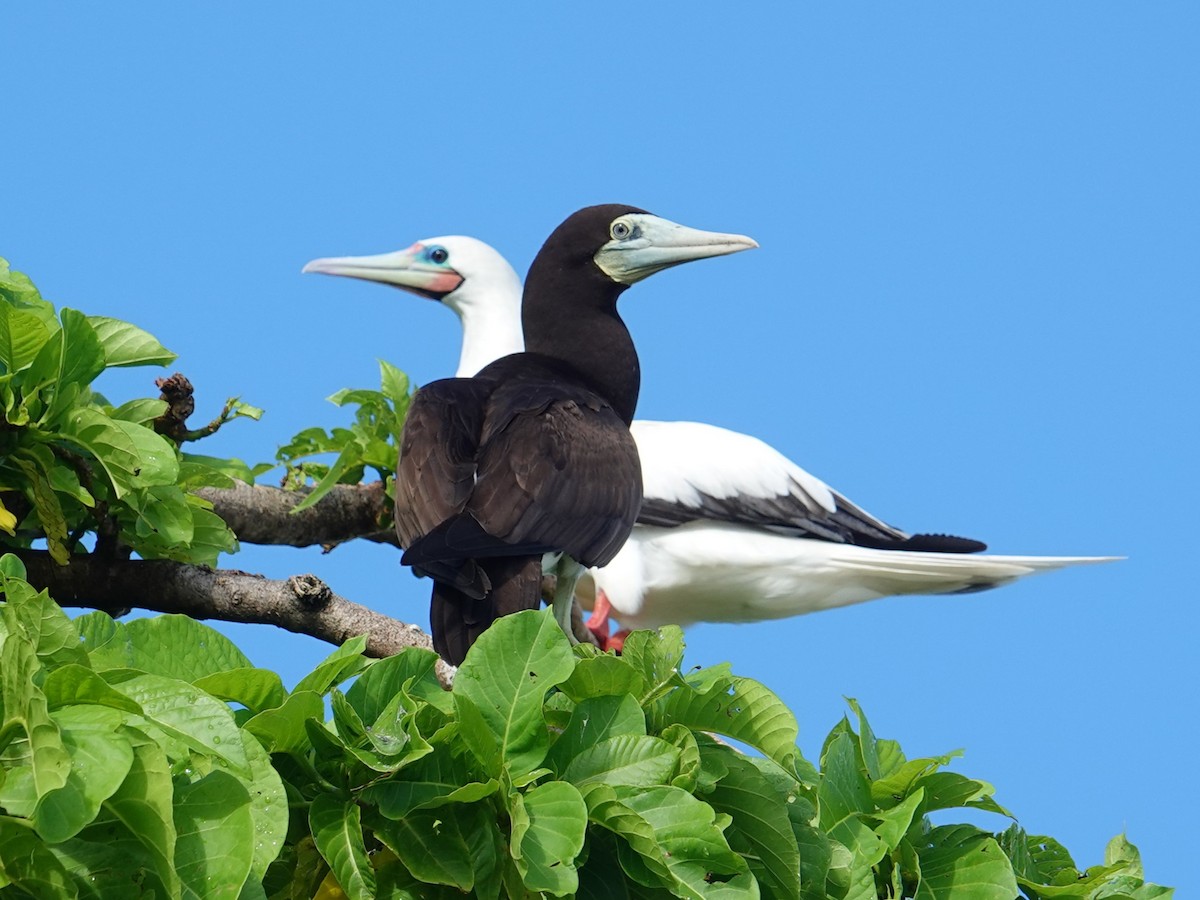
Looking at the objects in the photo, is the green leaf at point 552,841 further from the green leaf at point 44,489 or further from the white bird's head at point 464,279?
the white bird's head at point 464,279

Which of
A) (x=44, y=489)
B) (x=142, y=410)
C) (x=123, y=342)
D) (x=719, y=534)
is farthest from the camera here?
(x=719, y=534)

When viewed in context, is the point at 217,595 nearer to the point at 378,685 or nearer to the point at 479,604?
the point at 479,604

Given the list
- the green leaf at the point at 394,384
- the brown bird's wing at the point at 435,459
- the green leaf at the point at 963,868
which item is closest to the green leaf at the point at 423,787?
the green leaf at the point at 963,868

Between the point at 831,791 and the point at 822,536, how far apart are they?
5.30 m

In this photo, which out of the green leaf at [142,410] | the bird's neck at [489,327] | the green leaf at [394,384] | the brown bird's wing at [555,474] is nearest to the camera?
the green leaf at [142,410]

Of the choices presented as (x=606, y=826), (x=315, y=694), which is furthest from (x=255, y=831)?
(x=606, y=826)

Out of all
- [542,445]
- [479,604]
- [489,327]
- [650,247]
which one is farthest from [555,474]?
[489,327]

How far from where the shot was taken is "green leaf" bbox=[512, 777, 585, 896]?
2184 mm

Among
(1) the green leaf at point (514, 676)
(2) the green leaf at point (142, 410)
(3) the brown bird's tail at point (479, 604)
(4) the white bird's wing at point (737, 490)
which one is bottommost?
(1) the green leaf at point (514, 676)

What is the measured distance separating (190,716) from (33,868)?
0.26 m

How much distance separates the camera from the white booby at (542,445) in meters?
3.98

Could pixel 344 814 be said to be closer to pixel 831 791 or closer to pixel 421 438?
pixel 831 791

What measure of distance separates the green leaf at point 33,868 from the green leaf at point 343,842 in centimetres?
36

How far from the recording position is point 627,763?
7.86 feet
